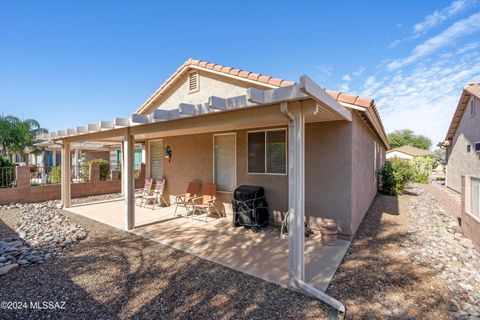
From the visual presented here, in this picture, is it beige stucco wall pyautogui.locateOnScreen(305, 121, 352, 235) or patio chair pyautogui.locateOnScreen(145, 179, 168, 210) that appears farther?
patio chair pyautogui.locateOnScreen(145, 179, 168, 210)

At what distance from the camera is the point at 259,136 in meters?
7.15

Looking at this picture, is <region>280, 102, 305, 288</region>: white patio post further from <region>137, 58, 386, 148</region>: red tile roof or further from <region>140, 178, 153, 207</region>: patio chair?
<region>140, 178, 153, 207</region>: patio chair

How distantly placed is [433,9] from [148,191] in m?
12.0

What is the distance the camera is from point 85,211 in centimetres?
916

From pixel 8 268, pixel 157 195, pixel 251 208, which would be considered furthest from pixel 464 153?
pixel 8 268

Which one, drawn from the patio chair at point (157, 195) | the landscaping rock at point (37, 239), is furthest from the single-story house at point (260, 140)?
the landscaping rock at point (37, 239)

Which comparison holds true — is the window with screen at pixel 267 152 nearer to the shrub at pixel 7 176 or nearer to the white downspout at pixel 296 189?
the white downspout at pixel 296 189

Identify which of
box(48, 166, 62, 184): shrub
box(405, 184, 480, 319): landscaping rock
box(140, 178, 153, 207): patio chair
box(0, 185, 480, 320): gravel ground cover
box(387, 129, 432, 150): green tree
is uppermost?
box(387, 129, 432, 150): green tree

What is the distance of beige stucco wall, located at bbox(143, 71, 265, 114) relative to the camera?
7816 millimetres

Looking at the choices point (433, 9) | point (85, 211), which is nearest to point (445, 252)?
point (433, 9)

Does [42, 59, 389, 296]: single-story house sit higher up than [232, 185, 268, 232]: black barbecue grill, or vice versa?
[42, 59, 389, 296]: single-story house

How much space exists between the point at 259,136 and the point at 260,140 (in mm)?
125

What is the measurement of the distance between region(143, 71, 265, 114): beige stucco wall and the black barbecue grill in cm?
307

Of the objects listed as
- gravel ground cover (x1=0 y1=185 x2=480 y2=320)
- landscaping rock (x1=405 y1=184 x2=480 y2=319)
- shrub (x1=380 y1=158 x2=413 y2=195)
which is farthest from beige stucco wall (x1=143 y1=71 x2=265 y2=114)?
shrub (x1=380 y1=158 x2=413 y2=195)
